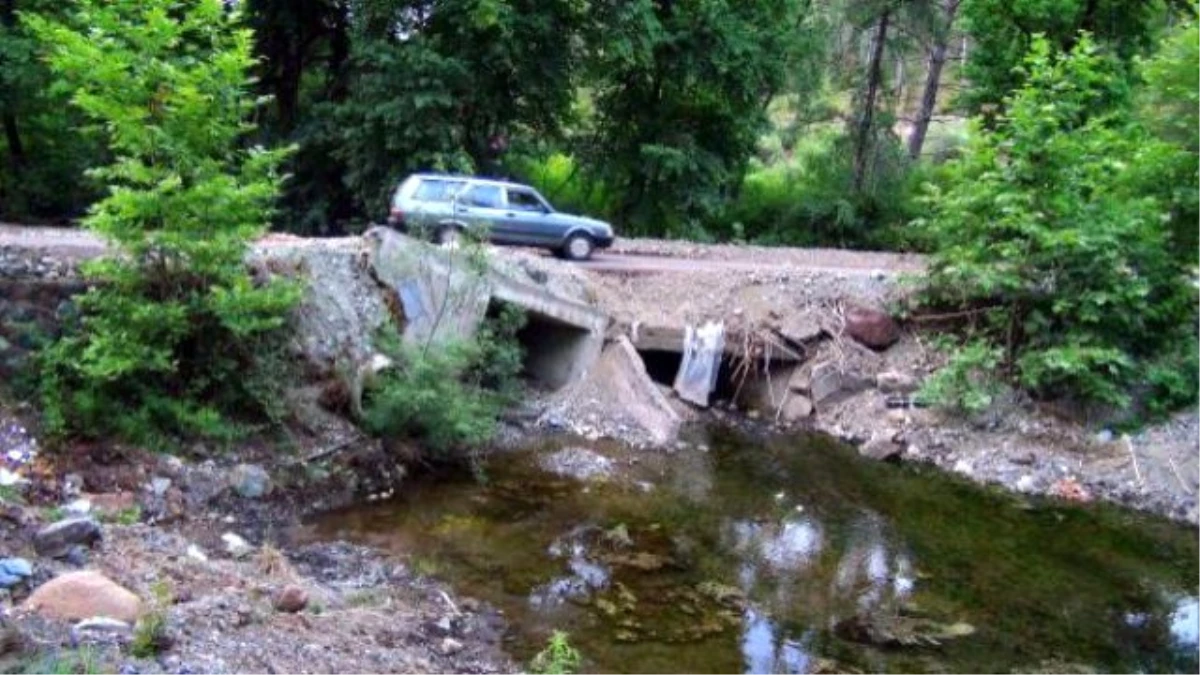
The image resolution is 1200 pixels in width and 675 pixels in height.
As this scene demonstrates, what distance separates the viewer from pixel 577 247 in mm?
21328

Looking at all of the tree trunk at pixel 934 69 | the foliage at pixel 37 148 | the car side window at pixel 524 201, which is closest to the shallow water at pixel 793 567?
the car side window at pixel 524 201

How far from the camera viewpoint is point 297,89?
27.6 meters

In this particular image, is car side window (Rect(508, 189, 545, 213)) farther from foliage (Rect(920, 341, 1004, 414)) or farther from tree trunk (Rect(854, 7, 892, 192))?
tree trunk (Rect(854, 7, 892, 192))

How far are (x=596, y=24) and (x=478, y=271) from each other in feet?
36.0

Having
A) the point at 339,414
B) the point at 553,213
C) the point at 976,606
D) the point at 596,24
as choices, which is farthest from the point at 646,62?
the point at 976,606

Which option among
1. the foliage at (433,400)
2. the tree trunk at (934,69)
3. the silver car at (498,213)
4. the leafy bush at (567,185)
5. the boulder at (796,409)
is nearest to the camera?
the foliage at (433,400)

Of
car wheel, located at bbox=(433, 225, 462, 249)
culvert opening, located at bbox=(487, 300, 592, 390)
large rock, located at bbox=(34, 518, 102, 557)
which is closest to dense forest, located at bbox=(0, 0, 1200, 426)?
car wheel, located at bbox=(433, 225, 462, 249)

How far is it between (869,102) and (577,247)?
41.0ft

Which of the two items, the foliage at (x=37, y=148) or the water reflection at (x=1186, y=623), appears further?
the foliage at (x=37, y=148)

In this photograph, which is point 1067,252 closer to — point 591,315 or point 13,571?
point 591,315

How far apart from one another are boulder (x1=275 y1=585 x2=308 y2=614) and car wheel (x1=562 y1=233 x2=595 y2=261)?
496 inches

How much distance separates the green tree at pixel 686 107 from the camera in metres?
26.8

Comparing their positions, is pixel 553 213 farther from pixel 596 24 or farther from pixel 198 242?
pixel 198 242

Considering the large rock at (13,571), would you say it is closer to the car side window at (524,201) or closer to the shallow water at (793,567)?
the shallow water at (793,567)
